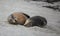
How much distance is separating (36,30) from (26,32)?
191mm

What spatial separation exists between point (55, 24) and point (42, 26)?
1.01 ft

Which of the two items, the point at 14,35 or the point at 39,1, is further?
the point at 39,1

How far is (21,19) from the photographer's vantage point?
257 centimetres

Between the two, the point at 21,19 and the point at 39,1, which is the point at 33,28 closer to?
the point at 21,19

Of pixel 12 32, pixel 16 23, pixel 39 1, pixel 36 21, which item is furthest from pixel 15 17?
pixel 39 1

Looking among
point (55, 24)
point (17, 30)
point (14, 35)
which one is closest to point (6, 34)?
point (14, 35)

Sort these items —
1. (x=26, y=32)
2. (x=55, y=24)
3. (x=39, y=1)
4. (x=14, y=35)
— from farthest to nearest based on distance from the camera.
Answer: (x=39, y=1) < (x=55, y=24) < (x=26, y=32) < (x=14, y=35)

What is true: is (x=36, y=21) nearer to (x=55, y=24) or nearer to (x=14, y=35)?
(x=55, y=24)

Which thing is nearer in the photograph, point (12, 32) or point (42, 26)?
point (12, 32)

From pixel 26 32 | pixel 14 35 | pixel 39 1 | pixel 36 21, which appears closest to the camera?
pixel 14 35

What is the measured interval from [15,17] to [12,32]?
0.53m

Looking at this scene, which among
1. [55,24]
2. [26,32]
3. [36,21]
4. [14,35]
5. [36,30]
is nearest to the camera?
[14,35]

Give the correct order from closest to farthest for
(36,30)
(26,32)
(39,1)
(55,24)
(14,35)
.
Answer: (14,35), (26,32), (36,30), (55,24), (39,1)

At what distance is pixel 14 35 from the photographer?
1.98m
